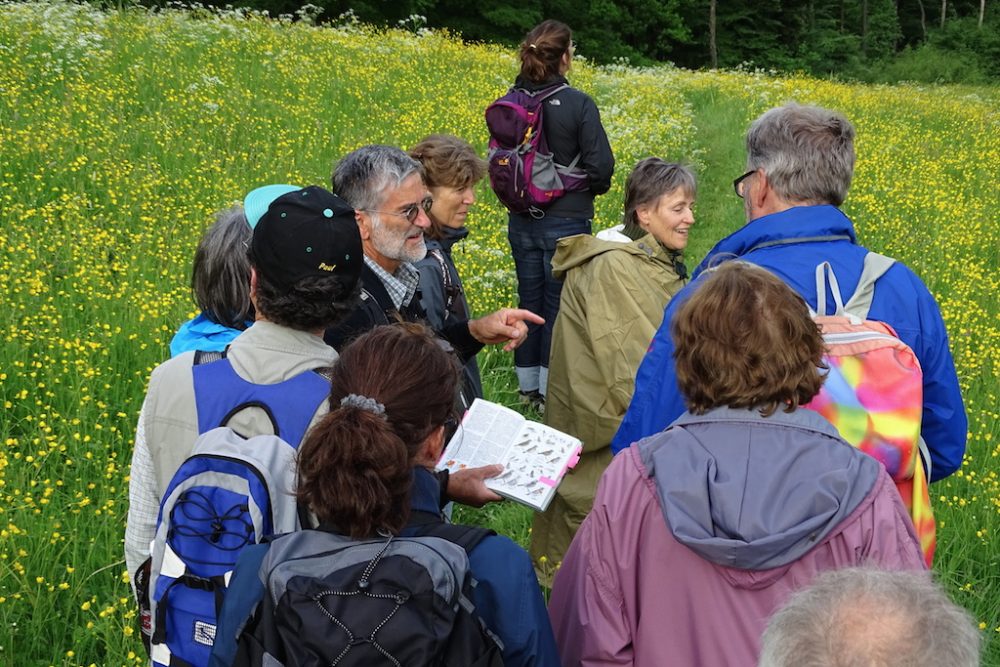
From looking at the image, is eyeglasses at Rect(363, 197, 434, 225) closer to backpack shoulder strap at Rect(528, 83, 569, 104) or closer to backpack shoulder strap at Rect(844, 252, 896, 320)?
backpack shoulder strap at Rect(844, 252, 896, 320)

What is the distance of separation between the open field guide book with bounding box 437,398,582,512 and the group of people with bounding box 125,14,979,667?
111 millimetres

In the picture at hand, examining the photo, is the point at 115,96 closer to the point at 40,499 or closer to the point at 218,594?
the point at 40,499

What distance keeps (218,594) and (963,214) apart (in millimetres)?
9766

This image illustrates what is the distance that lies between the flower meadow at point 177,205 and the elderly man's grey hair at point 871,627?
252 cm

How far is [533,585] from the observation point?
1771mm

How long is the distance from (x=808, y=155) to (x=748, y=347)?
1003 millimetres

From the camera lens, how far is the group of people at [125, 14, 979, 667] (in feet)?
5.53

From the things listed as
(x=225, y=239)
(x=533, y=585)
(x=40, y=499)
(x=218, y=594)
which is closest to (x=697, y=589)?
(x=533, y=585)

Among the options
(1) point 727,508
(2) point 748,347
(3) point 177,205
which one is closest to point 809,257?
(2) point 748,347

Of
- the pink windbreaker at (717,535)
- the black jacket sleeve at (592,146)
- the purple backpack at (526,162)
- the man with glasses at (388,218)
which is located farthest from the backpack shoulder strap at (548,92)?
the pink windbreaker at (717,535)

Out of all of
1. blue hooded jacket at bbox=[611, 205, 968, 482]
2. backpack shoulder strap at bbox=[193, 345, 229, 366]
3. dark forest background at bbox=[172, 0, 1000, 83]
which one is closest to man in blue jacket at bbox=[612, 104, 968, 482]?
blue hooded jacket at bbox=[611, 205, 968, 482]

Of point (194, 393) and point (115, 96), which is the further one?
point (115, 96)

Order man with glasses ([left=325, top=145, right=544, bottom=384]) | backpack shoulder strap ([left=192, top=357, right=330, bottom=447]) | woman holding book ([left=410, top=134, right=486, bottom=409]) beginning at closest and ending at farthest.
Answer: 1. backpack shoulder strap ([left=192, top=357, right=330, bottom=447])
2. man with glasses ([left=325, top=145, right=544, bottom=384])
3. woman holding book ([left=410, top=134, right=486, bottom=409])

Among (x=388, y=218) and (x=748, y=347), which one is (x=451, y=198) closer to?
(x=388, y=218)
